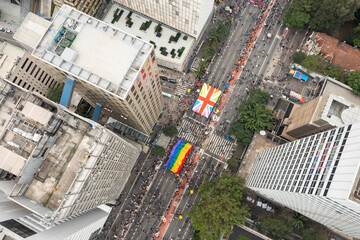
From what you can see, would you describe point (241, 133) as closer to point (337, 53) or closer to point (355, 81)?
point (355, 81)

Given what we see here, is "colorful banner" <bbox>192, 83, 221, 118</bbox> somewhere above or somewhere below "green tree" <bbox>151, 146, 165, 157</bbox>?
above

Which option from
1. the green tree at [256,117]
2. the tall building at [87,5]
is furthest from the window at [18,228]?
the tall building at [87,5]

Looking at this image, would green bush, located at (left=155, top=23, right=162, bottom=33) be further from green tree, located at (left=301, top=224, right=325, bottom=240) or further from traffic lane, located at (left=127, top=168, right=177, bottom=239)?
green tree, located at (left=301, top=224, right=325, bottom=240)

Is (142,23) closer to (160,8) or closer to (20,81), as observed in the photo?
(160,8)

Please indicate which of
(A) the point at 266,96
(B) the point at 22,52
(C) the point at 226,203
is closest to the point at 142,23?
(B) the point at 22,52

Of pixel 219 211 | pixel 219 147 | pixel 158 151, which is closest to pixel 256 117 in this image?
pixel 219 147

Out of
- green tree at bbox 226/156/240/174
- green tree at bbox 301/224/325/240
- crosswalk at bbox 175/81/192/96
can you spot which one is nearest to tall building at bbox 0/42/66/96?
crosswalk at bbox 175/81/192/96
